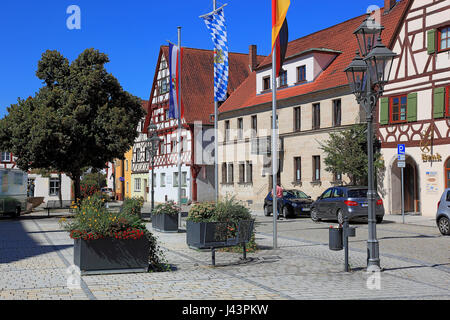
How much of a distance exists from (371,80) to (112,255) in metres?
6.09

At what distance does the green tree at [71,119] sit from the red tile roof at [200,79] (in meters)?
16.1

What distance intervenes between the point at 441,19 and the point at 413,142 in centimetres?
581

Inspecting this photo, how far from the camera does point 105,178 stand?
7638 centimetres

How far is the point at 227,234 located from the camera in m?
11.9

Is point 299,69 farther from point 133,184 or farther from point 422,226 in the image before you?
point 133,184

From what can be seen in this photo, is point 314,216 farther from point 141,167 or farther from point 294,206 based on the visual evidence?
point 141,167

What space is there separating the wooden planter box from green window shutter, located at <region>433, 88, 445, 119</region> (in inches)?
753

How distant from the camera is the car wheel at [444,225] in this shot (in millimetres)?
17562

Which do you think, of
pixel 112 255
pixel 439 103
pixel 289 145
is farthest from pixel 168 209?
pixel 289 145

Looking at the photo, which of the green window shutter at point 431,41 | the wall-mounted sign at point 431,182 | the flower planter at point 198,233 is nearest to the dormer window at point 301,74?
the green window shutter at point 431,41

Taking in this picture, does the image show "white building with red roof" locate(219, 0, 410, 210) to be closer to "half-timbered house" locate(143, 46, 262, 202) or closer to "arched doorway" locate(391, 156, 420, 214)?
"half-timbered house" locate(143, 46, 262, 202)

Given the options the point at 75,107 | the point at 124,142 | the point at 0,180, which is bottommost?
the point at 0,180

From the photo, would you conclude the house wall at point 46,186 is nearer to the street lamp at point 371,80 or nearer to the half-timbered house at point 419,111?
the half-timbered house at point 419,111

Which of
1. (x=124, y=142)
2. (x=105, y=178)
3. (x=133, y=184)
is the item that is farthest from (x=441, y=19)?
(x=105, y=178)
